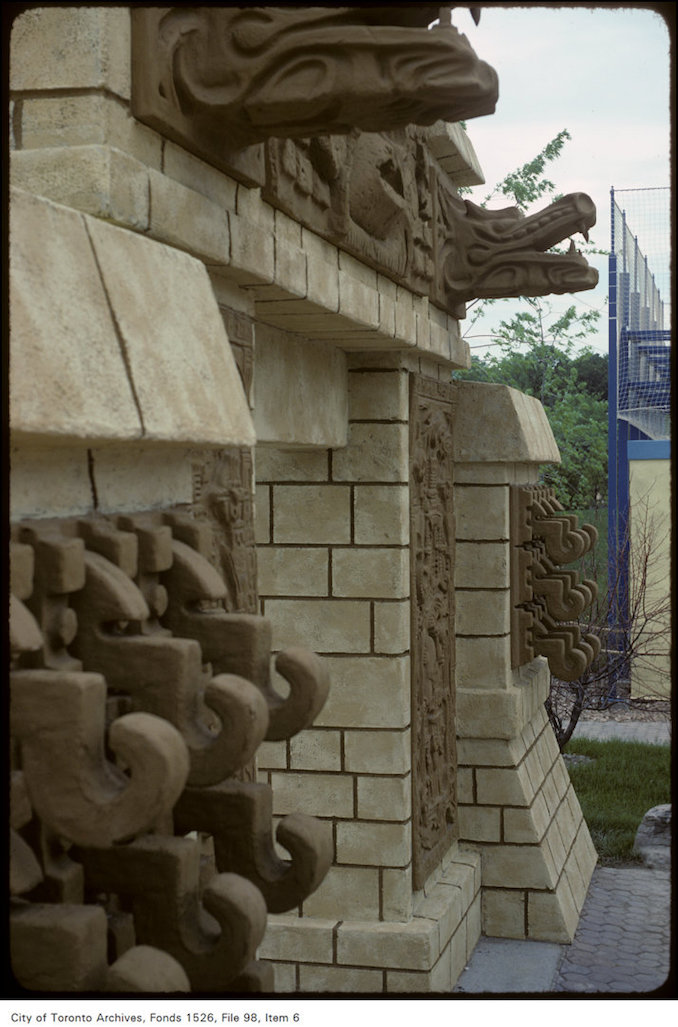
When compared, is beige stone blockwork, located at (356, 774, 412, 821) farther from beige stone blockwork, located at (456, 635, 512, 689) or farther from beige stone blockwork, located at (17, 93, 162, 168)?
beige stone blockwork, located at (17, 93, 162, 168)

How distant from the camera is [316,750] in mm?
5219

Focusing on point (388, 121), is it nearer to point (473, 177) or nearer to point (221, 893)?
point (221, 893)

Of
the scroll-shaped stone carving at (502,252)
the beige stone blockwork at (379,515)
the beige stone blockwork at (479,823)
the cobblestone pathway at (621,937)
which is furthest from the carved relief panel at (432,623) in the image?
the cobblestone pathway at (621,937)

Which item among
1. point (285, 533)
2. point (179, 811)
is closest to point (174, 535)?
point (179, 811)

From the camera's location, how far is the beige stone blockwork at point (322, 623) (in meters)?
5.14

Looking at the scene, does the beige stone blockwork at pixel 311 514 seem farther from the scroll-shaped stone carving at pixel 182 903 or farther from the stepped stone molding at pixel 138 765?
the scroll-shaped stone carving at pixel 182 903

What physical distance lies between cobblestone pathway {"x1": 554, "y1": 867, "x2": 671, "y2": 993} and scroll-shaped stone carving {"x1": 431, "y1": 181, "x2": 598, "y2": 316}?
320 centimetres

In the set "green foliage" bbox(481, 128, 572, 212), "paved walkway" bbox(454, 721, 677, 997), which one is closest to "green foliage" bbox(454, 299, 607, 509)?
"green foliage" bbox(481, 128, 572, 212)

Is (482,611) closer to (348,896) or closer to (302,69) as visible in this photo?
(348,896)

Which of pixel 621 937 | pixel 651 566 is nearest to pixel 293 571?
pixel 621 937

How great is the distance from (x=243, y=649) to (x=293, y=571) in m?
3.21

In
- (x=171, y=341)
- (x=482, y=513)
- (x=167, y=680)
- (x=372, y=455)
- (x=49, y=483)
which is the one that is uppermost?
(x=171, y=341)

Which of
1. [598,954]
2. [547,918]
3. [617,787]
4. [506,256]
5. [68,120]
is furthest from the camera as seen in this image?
[617,787]

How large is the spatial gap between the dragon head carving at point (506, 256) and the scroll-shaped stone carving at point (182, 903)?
Result: 4464mm
